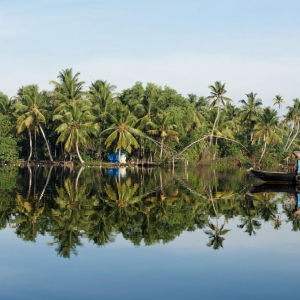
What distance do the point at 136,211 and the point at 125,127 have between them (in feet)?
85.1

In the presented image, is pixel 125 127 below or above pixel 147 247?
above

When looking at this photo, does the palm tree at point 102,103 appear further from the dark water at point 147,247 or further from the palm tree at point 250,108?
the dark water at point 147,247

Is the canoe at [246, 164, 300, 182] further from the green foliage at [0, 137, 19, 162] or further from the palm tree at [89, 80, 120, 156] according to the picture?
the green foliage at [0, 137, 19, 162]

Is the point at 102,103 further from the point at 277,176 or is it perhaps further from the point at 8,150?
the point at 277,176

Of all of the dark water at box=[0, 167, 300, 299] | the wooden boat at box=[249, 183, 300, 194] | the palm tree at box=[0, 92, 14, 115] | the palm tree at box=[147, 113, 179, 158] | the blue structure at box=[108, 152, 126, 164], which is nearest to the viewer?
the dark water at box=[0, 167, 300, 299]

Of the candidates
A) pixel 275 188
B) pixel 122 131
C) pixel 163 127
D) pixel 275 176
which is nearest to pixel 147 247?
pixel 275 188

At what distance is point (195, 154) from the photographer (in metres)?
46.9

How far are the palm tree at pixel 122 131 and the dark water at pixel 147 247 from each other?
20.8 m

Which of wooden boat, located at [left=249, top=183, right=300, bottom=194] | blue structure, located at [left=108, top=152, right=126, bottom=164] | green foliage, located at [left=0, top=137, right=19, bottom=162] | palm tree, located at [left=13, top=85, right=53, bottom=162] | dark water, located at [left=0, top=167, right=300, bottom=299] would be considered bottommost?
dark water, located at [left=0, top=167, right=300, bottom=299]

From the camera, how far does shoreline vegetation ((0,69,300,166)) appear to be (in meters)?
42.8

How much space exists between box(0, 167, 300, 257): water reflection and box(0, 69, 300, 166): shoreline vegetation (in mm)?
17856

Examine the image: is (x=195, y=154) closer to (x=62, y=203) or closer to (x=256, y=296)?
(x=62, y=203)

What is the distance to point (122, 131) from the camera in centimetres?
4166

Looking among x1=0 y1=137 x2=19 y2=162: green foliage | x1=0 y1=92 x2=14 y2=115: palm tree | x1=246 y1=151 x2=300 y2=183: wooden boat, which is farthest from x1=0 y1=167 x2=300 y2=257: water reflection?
x1=0 y1=92 x2=14 y2=115: palm tree
